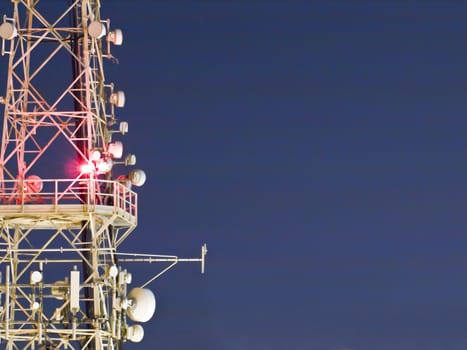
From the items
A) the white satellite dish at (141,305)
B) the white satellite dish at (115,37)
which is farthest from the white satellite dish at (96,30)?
the white satellite dish at (141,305)

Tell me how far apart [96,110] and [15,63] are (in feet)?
12.9

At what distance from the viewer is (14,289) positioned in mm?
57750

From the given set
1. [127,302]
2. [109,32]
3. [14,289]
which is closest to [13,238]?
[14,289]

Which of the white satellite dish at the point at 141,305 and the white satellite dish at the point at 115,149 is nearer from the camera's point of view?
the white satellite dish at the point at 141,305

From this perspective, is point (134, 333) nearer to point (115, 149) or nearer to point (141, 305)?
point (141, 305)

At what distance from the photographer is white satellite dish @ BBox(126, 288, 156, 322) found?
2221 inches

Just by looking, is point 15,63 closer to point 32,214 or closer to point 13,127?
point 13,127

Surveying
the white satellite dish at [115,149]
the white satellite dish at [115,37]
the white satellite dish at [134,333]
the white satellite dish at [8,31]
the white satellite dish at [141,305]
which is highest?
the white satellite dish at [115,37]

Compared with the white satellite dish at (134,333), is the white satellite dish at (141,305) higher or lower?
higher

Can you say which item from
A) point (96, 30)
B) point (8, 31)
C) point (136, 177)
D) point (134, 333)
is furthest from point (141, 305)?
point (8, 31)

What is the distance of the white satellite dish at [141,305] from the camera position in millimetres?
56406

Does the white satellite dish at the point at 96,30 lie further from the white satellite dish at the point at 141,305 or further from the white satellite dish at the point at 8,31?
the white satellite dish at the point at 141,305

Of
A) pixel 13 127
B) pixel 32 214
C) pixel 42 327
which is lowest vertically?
pixel 42 327

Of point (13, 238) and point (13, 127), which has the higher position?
point (13, 127)
